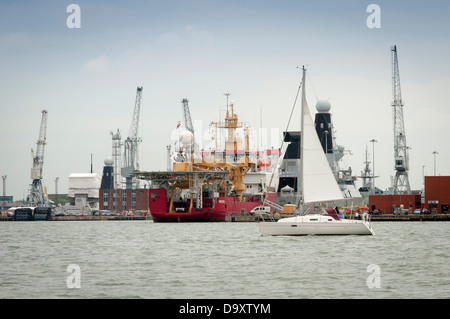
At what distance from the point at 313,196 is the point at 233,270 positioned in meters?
22.2

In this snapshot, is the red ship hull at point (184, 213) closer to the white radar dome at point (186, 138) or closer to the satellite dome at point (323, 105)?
the white radar dome at point (186, 138)

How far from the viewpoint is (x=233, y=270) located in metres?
38.4

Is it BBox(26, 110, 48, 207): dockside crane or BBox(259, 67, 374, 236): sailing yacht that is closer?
BBox(259, 67, 374, 236): sailing yacht

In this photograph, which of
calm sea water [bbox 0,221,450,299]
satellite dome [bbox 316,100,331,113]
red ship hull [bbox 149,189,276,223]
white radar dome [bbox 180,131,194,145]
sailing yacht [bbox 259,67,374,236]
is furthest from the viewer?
satellite dome [bbox 316,100,331,113]

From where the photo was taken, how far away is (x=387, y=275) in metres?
36.3

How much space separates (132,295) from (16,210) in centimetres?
14391

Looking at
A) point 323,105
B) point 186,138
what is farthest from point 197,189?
point 323,105

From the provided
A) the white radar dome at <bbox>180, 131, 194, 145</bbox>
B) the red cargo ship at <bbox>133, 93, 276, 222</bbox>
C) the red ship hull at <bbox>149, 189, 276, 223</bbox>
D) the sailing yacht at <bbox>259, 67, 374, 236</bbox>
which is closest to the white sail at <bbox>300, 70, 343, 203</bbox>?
the sailing yacht at <bbox>259, 67, 374, 236</bbox>

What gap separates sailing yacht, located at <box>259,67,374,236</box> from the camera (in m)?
58.9

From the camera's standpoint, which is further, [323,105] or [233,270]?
[323,105]

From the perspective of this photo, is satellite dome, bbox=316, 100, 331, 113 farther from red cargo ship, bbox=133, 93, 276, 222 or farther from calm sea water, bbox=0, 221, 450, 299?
calm sea water, bbox=0, 221, 450, 299

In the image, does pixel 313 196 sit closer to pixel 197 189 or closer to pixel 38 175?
pixel 197 189
